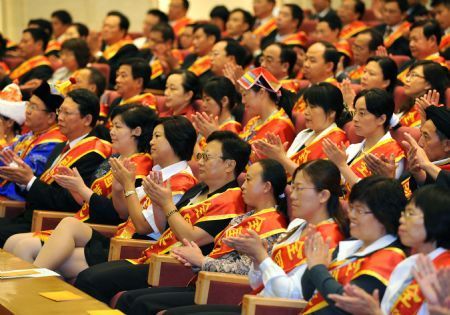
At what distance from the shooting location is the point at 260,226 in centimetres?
358

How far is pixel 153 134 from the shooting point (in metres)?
4.29

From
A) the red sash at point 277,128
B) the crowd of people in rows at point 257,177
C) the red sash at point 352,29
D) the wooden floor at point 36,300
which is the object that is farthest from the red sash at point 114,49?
the wooden floor at point 36,300

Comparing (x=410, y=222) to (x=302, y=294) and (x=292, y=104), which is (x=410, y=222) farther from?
(x=292, y=104)

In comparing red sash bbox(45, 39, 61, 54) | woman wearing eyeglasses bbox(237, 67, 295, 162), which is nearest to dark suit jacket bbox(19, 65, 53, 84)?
red sash bbox(45, 39, 61, 54)

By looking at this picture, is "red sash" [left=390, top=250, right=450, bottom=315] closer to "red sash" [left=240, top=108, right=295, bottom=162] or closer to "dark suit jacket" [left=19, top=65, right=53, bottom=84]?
"red sash" [left=240, top=108, right=295, bottom=162]

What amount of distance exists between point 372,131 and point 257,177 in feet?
2.16

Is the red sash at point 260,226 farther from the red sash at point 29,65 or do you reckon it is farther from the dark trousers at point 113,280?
the red sash at point 29,65

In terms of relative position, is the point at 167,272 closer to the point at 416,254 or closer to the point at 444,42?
the point at 416,254

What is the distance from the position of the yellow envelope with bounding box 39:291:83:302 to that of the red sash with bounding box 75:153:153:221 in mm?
1175

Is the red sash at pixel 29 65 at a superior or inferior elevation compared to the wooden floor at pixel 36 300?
inferior

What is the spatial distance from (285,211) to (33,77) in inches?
160

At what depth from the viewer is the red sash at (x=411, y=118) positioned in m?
4.58

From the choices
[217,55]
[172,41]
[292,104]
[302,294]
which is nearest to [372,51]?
[217,55]

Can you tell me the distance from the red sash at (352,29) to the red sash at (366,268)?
4652 mm
